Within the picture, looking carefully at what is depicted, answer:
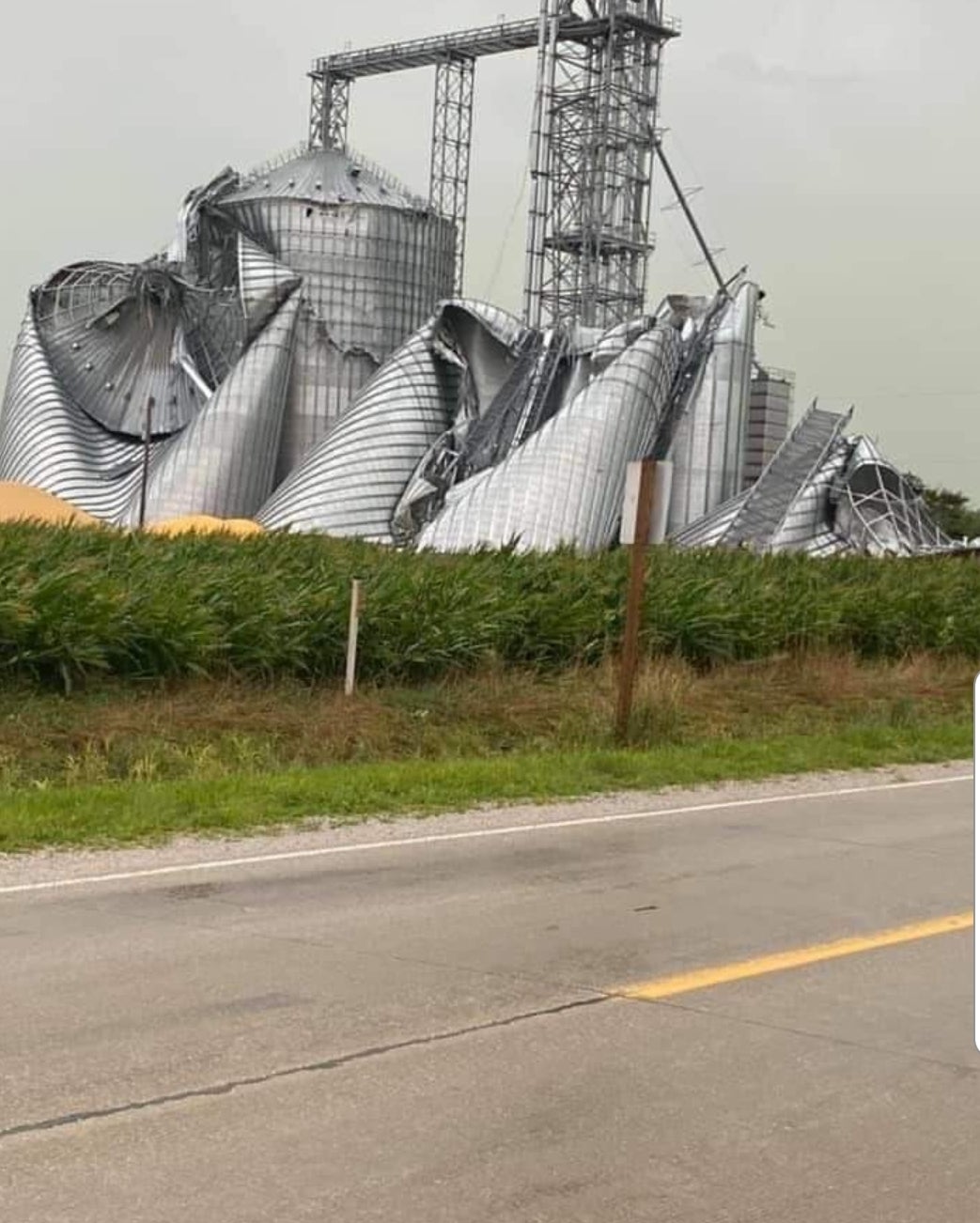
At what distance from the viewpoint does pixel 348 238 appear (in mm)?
86750

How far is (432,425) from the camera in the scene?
7338 centimetres

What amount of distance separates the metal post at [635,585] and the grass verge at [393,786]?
58cm

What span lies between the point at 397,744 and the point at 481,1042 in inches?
441

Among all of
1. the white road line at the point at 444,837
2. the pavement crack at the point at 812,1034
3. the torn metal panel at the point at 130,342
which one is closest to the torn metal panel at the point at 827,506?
the torn metal panel at the point at 130,342

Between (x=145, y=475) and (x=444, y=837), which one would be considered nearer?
(x=444, y=837)

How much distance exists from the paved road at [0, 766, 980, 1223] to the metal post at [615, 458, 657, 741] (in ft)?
21.0

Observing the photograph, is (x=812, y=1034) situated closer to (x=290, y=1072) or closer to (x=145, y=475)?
(x=290, y=1072)

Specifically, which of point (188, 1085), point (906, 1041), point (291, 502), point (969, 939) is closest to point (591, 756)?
point (969, 939)

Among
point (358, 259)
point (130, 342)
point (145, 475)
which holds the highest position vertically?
point (358, 259)

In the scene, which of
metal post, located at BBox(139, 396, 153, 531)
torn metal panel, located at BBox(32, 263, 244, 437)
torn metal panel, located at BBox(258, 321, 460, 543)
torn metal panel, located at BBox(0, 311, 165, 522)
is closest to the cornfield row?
torn metal panel, located at BBox(258, 321, 460, 543)

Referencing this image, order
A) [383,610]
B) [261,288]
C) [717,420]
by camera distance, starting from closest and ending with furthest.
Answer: [383,610], [717,420], [261,288]

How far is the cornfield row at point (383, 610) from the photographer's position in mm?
18281

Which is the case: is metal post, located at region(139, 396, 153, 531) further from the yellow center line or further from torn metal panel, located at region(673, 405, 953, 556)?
the yellow center line

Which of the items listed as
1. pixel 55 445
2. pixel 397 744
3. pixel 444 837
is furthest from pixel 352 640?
pixel 55 445
